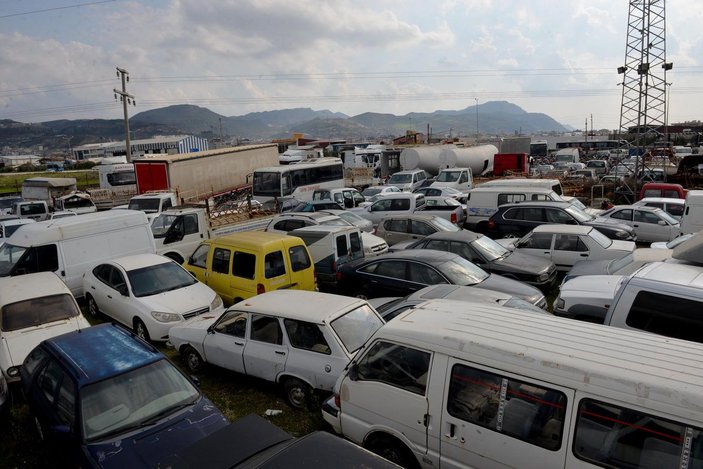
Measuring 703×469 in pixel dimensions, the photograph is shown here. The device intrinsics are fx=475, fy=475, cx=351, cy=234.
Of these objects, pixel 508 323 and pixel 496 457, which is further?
pixel 508 323

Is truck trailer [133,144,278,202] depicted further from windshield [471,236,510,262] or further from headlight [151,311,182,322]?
windshield [471,236,510,262]

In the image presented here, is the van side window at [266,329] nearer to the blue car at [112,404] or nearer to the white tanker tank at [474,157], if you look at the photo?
the blue car at [112,404]

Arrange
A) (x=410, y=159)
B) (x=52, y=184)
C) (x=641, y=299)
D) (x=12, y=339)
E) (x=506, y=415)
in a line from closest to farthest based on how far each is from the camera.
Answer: (x=506, y=415) < (x=641, y=299) < (x=12, y=339) < (x=52, y=184) < (x=410, y=159)

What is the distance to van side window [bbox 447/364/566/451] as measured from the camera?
3.82 meters

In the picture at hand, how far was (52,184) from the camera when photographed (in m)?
27.1

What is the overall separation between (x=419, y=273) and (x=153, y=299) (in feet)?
17.2

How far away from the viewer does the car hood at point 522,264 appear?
35.1 ft

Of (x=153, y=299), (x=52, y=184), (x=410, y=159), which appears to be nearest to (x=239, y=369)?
(x=153, y=299)

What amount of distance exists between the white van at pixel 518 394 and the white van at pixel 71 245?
8.84 metres

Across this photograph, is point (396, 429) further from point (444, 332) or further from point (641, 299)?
point (641, 299)

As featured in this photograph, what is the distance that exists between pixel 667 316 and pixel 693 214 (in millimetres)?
10506

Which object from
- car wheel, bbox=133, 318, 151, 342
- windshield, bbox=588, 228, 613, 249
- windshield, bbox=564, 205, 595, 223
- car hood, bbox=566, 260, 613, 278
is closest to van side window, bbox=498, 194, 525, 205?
windshield, bbox=564, 205, 595, 223

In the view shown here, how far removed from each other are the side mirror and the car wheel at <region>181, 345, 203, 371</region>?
11.9 feet

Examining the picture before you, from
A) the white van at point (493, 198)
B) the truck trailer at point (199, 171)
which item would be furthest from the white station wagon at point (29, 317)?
the truck trailer at point (199, 171)
